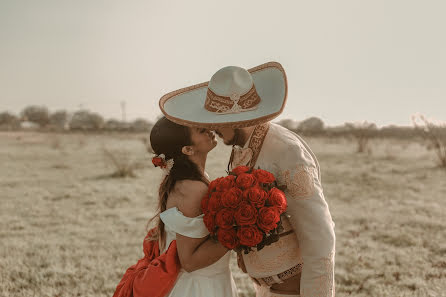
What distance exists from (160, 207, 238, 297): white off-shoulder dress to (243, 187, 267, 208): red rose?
500 millimetres

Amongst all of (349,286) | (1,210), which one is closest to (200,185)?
(349,286)

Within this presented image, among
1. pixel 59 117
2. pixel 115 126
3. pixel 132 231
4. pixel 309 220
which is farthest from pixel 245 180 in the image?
pixel 59 117

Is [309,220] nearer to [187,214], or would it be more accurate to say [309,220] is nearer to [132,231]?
[187,214]

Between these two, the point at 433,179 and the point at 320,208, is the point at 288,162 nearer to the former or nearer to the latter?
the point at 320,208

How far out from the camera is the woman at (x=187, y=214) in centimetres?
258

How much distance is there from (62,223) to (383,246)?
6.21 metres

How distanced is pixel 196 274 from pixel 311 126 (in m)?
48.8

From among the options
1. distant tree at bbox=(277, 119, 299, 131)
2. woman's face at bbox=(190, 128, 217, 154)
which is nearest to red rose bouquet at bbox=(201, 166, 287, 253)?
woman's face at bbox=(190, 128, 217, 154)

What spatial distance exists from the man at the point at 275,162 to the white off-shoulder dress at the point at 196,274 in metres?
0.24

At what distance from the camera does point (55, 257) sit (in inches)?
254

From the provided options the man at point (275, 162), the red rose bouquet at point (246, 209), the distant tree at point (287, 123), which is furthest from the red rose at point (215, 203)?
the distant tree at point (287, 123)

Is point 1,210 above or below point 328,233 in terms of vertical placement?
below

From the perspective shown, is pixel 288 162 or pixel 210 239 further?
pixel 210 239

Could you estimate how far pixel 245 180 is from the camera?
7.29 ft
